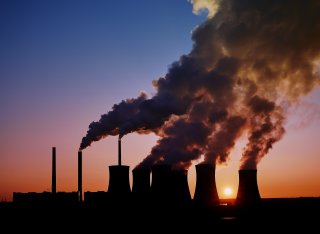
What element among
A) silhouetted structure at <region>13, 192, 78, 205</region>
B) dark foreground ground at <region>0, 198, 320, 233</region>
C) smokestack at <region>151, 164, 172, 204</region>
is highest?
smokestack at <region>151, 164, 172, 204</region>

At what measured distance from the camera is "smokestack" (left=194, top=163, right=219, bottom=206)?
1326 inches

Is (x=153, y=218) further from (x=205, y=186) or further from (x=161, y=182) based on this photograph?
(x=205, y=186)

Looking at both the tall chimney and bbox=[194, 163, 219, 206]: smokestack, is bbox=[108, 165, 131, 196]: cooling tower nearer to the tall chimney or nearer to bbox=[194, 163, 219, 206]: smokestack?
the tall chimney

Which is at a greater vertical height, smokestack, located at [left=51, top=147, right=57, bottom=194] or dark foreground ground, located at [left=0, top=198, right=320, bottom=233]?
smokestack, located at [left=51, top=147, right=57, bottom=194]

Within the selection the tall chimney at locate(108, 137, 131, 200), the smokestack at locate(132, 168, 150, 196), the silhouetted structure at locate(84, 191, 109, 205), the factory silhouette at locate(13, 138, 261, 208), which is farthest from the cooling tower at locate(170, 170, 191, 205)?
the silhouetted structure at locate(84, 191, 109, 205)

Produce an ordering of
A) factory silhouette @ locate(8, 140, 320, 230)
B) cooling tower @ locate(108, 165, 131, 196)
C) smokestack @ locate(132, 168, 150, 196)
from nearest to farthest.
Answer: factory silhouette @ locate(8, 140, 320, 230) < cooling tower @ locate(108, 165, 131, 196) < smokestack @ locate(132, 168, 150, 196)

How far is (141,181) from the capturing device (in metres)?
34.7

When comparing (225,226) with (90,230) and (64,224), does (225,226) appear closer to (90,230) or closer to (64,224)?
(90,230)

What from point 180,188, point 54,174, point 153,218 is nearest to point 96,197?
point 180,188

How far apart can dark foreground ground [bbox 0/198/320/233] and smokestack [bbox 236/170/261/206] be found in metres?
0.45

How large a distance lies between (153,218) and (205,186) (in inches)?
186

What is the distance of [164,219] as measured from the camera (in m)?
30.5

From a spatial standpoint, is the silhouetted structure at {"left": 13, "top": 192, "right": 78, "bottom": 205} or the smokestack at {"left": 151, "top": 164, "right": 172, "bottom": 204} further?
the silhouetted structure at {"left": 13, "top": 192, "right": 78, "bottom": 205}

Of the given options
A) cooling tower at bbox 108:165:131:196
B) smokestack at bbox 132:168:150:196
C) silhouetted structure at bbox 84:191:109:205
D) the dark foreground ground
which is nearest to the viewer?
the dark foreground ground
